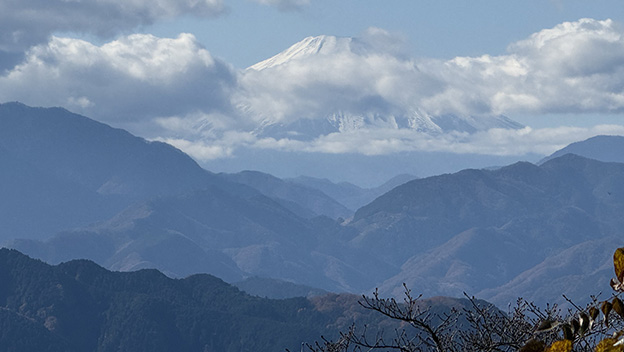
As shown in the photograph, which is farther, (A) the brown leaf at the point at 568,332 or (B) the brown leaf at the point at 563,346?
(A) the brown leaf at the point at 568,332

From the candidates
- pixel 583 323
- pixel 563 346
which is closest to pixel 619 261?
pixel 563 346

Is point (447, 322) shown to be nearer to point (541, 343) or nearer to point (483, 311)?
point (483, 311)

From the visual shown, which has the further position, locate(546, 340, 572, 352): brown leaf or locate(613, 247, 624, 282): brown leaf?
locate(613, 247, 624, 282): brown leaf

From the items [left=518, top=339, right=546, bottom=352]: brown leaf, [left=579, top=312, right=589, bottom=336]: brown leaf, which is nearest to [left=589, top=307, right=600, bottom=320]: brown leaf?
[left=579, top=312, right=589, bottom=336]: brown leaf

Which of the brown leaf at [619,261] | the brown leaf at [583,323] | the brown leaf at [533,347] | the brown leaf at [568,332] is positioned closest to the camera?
the brown leaf at [619,261]

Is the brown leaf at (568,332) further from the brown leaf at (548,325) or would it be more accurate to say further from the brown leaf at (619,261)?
the brown leaf at (619,261)

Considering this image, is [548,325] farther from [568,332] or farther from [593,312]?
[593,312]

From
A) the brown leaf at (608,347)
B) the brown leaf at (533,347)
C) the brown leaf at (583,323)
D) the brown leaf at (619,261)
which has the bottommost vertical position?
the brown leaf at (533,347)

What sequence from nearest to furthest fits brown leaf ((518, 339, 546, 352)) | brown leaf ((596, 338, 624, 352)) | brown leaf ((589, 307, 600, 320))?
brown leaf ((596, 338, 624, 352)) → brown leaf ((518, 339, 546, 352)) → brown leaf ((589, 307, 600, 320))

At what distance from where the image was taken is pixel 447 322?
20344mm

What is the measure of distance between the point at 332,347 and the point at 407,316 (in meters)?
6.07

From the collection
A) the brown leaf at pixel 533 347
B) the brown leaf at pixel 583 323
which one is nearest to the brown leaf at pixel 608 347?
the brown leaf at pixel 533 347

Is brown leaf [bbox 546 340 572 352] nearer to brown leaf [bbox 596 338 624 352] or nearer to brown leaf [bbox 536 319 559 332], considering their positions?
brown leaf [bbox 596 338 624 352]

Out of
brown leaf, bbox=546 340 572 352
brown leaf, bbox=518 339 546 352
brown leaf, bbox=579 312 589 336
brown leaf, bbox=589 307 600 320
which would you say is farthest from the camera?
brown leaf, bbox=589 307 600 320
